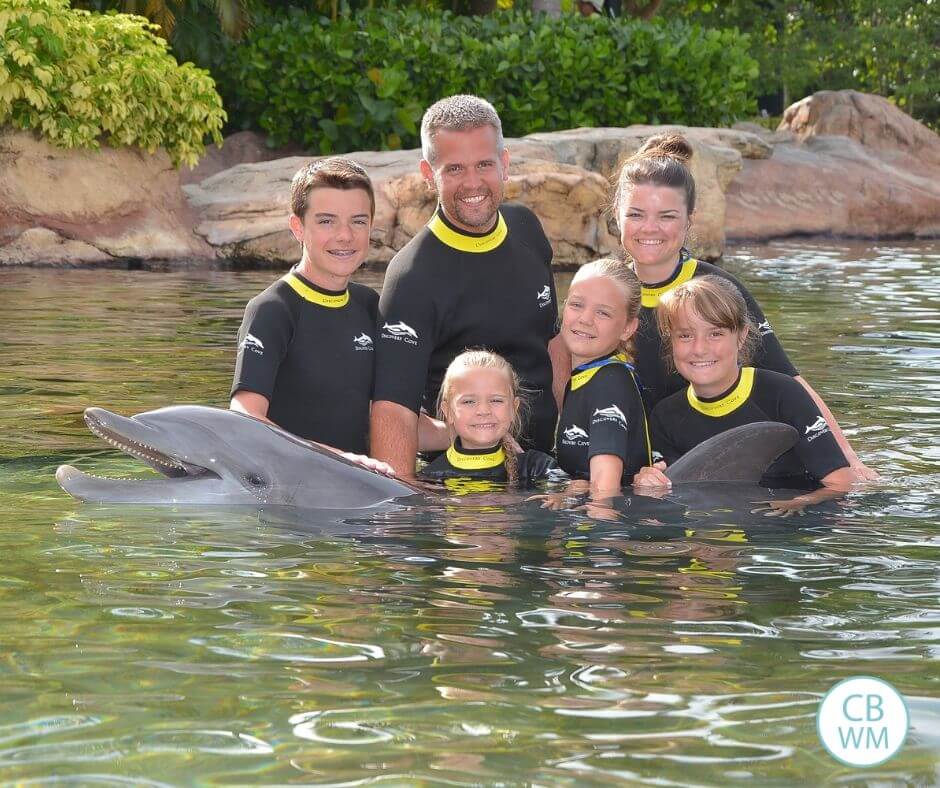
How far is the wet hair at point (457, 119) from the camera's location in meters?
5.25

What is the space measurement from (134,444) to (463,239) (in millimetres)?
1644

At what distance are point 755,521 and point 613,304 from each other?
3.14 ft

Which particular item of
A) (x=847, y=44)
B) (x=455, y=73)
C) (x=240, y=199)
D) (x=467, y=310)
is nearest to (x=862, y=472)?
(x=467, y=310)

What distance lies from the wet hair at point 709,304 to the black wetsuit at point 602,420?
0.79ft

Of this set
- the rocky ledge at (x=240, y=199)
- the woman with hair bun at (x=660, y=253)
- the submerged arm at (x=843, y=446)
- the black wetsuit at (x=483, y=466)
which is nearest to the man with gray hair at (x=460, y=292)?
the black wetsuit at (x=483, y=466)

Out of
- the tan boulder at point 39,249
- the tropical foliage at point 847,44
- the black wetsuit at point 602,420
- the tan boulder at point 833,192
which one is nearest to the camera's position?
the black wetsuit at point 602,420

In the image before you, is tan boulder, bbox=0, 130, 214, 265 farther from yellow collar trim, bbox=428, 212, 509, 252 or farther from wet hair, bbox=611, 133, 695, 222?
wet hair, bbox=611, 133, 695, 222

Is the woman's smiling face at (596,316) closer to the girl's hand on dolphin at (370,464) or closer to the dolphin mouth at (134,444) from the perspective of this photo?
the girl's hand on dolphin at (370,464)

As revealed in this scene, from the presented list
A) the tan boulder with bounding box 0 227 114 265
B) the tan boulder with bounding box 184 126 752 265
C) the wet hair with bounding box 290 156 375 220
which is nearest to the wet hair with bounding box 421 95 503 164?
the wet hair with bounding box 290 156 375 220

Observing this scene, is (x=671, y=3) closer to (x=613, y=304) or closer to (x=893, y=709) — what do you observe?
(x=613, y=304)

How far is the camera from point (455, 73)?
16484 mm

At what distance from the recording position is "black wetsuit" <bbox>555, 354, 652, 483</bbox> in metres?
4.91

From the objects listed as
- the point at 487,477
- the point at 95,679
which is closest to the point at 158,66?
the point at 487,477

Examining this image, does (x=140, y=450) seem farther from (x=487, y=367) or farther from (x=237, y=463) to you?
(x=487, y=367)
